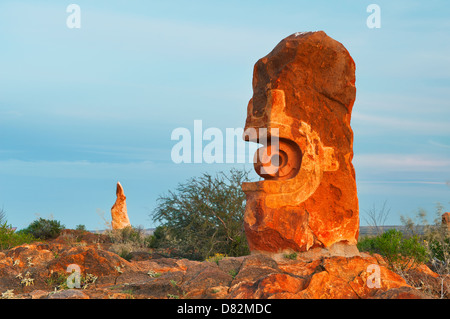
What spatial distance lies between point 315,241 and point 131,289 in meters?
3.69

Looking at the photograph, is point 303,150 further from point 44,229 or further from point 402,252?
point 44,229

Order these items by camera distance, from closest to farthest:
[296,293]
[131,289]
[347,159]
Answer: [296,293]
[131,289]
[347,159]

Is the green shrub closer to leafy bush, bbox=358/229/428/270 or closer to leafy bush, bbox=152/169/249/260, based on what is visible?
leafy bush, bbox=152/169/249/260

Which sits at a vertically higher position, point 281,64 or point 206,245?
point 281,64

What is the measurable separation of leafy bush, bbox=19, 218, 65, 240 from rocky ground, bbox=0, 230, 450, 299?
11.6 m

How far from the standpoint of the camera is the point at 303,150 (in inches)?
360

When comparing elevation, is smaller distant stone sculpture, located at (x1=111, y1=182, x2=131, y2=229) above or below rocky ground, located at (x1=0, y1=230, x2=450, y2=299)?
above

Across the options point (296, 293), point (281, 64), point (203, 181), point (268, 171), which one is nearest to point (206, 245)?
point (203, 181)

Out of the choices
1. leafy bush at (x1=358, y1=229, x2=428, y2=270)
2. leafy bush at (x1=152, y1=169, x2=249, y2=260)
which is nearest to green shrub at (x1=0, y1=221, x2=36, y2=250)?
leafy bush at (x1=152, y1=169, x2=249, y2=260)

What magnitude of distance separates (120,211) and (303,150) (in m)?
16.2

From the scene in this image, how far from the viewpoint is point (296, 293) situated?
19.6 feet

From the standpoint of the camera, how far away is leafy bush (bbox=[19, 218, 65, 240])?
20.7 m
